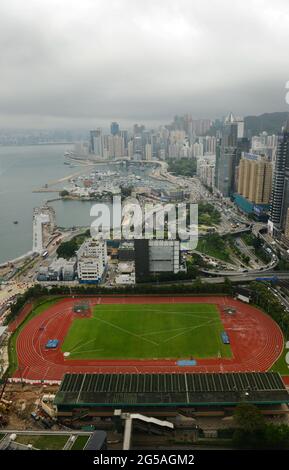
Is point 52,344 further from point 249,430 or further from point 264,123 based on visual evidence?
point 264,123

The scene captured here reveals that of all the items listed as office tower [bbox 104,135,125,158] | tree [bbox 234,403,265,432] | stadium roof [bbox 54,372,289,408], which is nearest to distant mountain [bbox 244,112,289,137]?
office tower [bbox 104,135,125,158]

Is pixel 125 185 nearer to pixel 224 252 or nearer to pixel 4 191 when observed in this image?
pixel 4 191

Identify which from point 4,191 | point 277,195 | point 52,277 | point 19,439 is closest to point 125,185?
point 4,191

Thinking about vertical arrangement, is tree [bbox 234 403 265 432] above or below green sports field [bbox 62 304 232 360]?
above

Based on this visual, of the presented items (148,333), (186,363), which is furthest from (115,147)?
(186,363)

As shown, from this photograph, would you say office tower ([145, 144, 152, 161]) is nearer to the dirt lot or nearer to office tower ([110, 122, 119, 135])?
office tower ([110, 122, 119, 135])

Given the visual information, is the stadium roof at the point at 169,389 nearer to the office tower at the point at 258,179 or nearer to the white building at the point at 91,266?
the white building at the point at 91,266

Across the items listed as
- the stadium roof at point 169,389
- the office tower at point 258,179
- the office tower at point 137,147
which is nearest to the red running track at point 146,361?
the stadium roof at point 169,389

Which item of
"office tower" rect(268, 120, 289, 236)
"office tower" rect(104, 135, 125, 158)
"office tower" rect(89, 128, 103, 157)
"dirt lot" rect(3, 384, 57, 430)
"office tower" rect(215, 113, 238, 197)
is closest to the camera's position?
"dirt lot" rect(3, 384, 57, 430)
